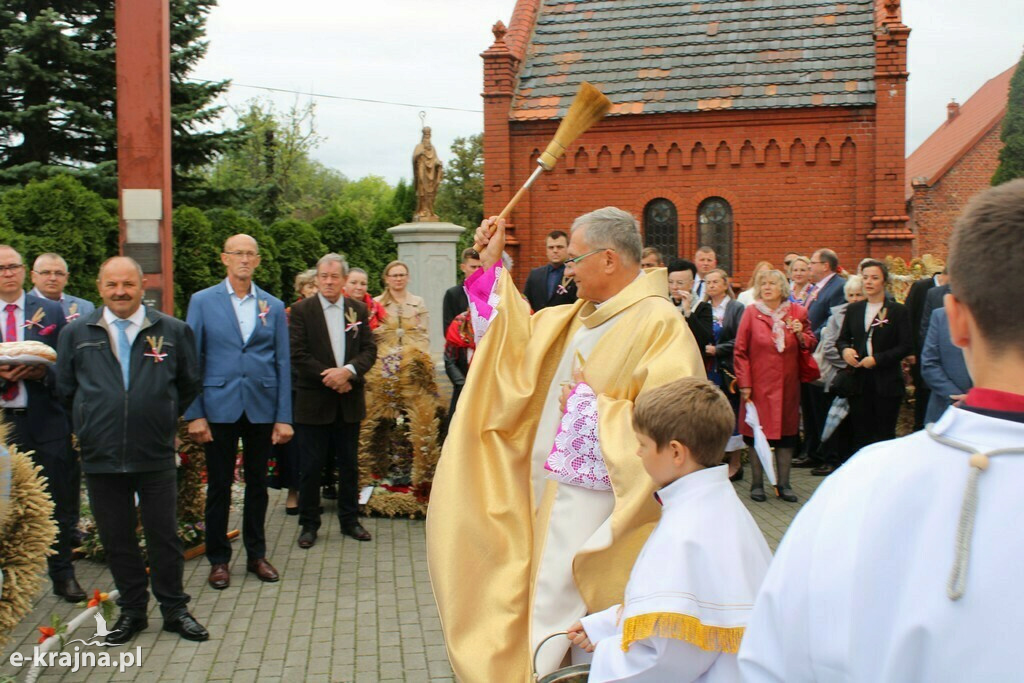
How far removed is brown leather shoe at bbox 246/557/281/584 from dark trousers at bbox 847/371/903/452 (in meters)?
5.41

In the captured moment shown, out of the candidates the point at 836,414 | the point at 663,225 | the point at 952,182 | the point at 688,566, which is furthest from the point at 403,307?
the point at 952,182

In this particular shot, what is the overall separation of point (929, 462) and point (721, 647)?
1234 millimetres

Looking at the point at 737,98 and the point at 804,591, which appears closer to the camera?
the point at 804,591

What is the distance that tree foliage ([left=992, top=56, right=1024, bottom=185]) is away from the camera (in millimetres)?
26969

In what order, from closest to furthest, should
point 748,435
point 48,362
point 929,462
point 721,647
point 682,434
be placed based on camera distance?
1. point 929,462
2. point 721,647
3. point 682,434
4. point 48,362
5. point 748,435

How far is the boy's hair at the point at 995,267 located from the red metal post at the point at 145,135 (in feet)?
18.9

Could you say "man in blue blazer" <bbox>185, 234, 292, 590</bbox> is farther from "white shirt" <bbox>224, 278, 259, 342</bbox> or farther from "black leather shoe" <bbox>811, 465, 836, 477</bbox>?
"black leather shoe" <bbox>811, 465, 836, 477</bbox>

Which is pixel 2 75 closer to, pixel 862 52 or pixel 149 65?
pixel 149 65

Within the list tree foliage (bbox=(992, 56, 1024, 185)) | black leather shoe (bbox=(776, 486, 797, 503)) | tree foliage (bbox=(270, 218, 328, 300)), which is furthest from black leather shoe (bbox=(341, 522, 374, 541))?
tree foliage (bbox=(992, 56, 1024, 185))

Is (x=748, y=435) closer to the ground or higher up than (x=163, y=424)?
closer to the ground

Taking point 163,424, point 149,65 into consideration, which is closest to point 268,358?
point 163,424

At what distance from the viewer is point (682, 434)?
2.70 metres

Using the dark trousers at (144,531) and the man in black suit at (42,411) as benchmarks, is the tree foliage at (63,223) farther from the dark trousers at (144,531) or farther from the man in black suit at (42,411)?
the dark trousers at (144,531)

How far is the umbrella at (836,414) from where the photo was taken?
943 cm
